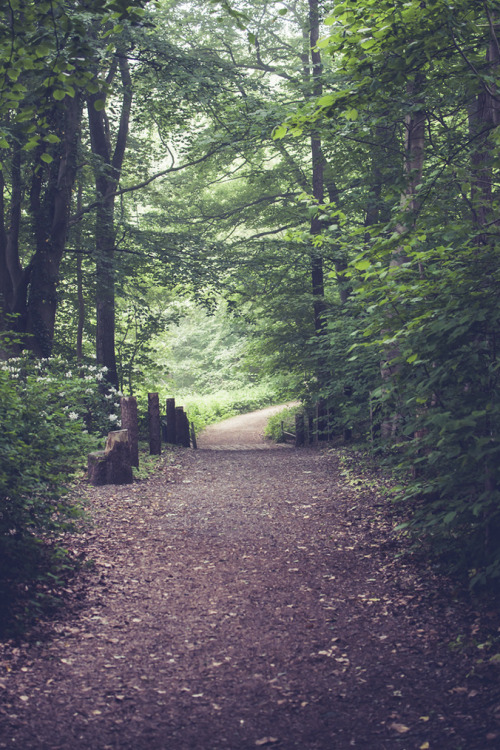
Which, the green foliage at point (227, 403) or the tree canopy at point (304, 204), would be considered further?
the green foliage at point (227, 403)

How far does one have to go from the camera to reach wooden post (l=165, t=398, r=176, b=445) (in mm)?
15141

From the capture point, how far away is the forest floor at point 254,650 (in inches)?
124

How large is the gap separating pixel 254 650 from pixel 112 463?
567 centimetres

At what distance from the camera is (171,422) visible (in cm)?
1525

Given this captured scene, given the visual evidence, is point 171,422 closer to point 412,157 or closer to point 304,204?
point 304,204

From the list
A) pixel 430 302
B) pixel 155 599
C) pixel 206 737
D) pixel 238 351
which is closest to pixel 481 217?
pixel 430 302

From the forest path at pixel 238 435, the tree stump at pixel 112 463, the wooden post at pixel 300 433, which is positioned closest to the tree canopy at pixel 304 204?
the wooden post at pixel 300 433

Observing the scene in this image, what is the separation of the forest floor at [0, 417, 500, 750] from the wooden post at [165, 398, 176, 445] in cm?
802

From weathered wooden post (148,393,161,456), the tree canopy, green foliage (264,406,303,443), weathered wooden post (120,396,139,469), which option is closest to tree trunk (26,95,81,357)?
the tree canopy

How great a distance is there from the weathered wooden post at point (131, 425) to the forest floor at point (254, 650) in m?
3.47

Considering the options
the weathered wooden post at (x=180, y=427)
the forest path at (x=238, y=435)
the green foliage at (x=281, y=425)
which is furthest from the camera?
the green foliage at (x=281, y=425)

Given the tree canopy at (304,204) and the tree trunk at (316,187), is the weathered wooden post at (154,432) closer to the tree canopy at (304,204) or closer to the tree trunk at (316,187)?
the tree canopy at (304,204)

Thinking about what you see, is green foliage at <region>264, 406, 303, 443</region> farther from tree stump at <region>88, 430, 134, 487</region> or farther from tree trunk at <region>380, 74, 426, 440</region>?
tree trunk at <region>380, 74, 426, 440</region>

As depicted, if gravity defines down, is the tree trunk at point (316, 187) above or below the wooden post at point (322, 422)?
above
